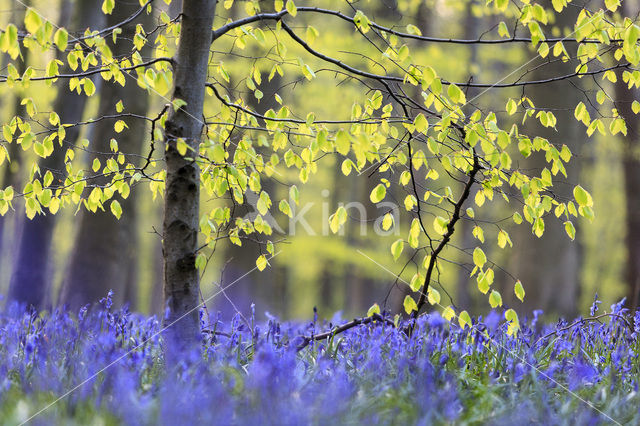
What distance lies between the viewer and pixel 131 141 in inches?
274

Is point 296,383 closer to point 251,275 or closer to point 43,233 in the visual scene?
point 43,233

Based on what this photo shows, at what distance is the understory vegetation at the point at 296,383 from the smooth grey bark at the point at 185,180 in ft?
1.05

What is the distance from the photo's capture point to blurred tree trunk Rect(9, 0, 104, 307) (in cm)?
731

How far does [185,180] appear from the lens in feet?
9.95

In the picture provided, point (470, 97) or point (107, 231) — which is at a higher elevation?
point (470, 97)

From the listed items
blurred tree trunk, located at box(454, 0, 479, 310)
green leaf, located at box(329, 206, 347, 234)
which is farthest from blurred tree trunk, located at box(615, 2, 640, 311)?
green leaf, located at box(329, 206, 347, 234)

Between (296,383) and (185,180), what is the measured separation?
1257 mm

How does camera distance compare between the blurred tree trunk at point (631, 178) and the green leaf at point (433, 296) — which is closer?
the green leaf at point (433, 296)

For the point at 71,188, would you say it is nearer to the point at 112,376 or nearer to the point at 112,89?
the point at 112,376

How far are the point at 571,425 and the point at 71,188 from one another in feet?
10.2

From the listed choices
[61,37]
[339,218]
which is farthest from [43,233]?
[339,218]

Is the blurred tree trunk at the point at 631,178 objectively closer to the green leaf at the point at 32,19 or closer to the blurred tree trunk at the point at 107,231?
the blurred tree trunk at the point at 107,231

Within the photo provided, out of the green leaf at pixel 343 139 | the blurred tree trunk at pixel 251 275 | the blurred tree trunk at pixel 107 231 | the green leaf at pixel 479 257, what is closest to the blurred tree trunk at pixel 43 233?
the blurred tree trunk at pixel 107 231

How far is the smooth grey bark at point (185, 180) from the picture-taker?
3031 mm
